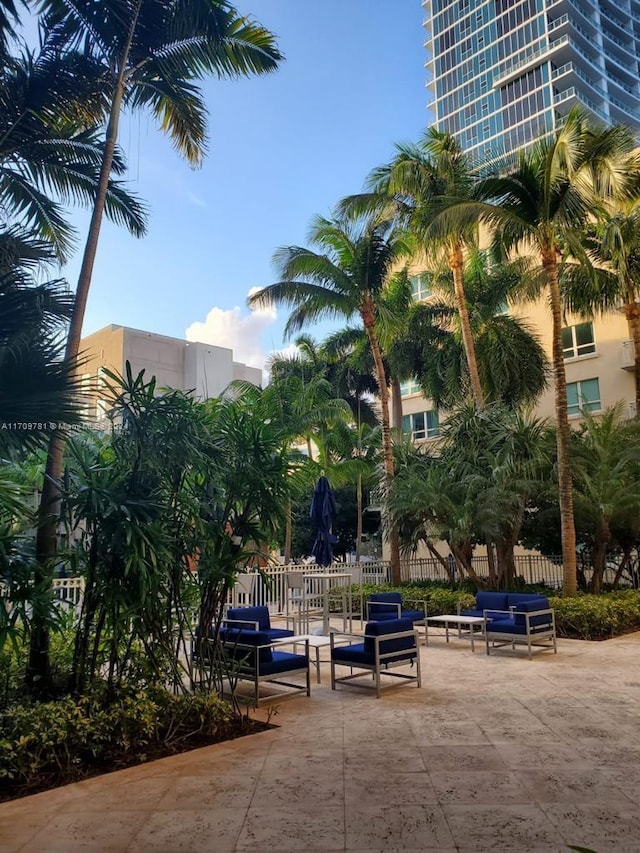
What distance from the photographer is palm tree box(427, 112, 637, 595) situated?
12305 mm

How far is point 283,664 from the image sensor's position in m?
7.09

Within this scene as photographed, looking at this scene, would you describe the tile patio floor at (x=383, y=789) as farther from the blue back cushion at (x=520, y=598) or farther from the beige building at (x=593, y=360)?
the beige building at (x=593, y=360)

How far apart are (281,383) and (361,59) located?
990 centimetres

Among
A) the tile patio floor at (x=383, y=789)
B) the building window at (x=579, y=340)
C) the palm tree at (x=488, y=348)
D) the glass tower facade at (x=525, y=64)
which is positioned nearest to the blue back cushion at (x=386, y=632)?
the tile patio floor at (x=383, y=789)

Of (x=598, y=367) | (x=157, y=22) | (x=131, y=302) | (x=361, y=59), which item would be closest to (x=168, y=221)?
(x=131, y=302)

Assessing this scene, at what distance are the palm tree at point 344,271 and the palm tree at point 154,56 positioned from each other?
833 centimetres

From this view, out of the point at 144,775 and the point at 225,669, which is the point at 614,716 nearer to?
the point at 225,669

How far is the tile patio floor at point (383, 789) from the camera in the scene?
3.62 meters

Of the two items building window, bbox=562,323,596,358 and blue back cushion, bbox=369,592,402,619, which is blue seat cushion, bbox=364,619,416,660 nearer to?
blue back cushion, bbox=369,592,402,619

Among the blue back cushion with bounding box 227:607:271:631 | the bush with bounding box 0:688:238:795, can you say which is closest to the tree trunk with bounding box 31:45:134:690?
the bush with bounding box 0:688:238:795

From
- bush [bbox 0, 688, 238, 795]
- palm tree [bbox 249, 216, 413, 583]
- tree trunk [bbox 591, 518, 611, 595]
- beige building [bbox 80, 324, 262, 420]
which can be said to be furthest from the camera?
beige building [bbox 80, 324, 262, 420]

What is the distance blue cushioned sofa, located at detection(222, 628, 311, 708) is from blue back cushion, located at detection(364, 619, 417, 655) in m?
0.76

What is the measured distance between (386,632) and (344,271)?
11779 millimetres

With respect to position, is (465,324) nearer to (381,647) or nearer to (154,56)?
(154,56)
